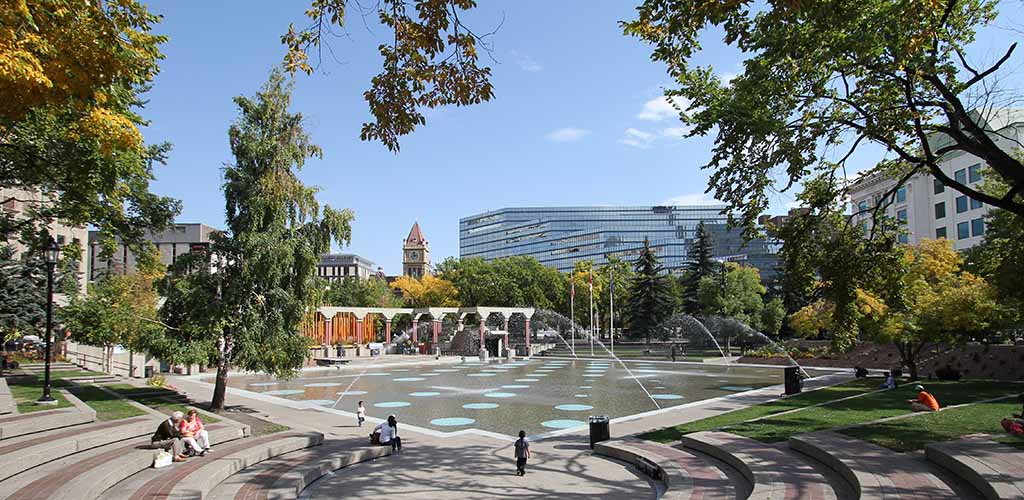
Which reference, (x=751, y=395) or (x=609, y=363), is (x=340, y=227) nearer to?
(x=751, y=395)

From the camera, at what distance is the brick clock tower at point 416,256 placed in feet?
613

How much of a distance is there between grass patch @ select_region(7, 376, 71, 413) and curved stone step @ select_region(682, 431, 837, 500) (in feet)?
52.5

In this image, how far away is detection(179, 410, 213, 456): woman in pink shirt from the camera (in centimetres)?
1250

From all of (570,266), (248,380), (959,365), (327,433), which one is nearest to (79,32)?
(327,433)

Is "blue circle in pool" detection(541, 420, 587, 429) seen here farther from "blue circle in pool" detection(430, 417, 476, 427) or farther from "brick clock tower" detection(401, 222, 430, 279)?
"brick clock tower" detection(401, 222, 430, 279)

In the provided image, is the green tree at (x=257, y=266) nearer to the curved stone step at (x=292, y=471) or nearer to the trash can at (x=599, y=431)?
the curved stone step at (x=292, y=471)

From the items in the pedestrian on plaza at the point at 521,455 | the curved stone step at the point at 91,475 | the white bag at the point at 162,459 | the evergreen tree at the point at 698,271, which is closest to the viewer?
the curved stone step at the point at 91,475

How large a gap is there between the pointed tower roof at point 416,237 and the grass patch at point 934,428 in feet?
586

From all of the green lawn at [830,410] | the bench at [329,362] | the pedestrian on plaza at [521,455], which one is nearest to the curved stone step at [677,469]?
the green lawn at [830,410]

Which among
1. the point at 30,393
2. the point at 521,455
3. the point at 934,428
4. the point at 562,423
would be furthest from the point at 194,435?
the point at 934,428

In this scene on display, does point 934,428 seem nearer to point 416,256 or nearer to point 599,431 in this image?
point 599,431

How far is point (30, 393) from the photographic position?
65.5 ft

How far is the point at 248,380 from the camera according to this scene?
33.6 metres

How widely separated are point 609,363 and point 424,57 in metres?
42.8
